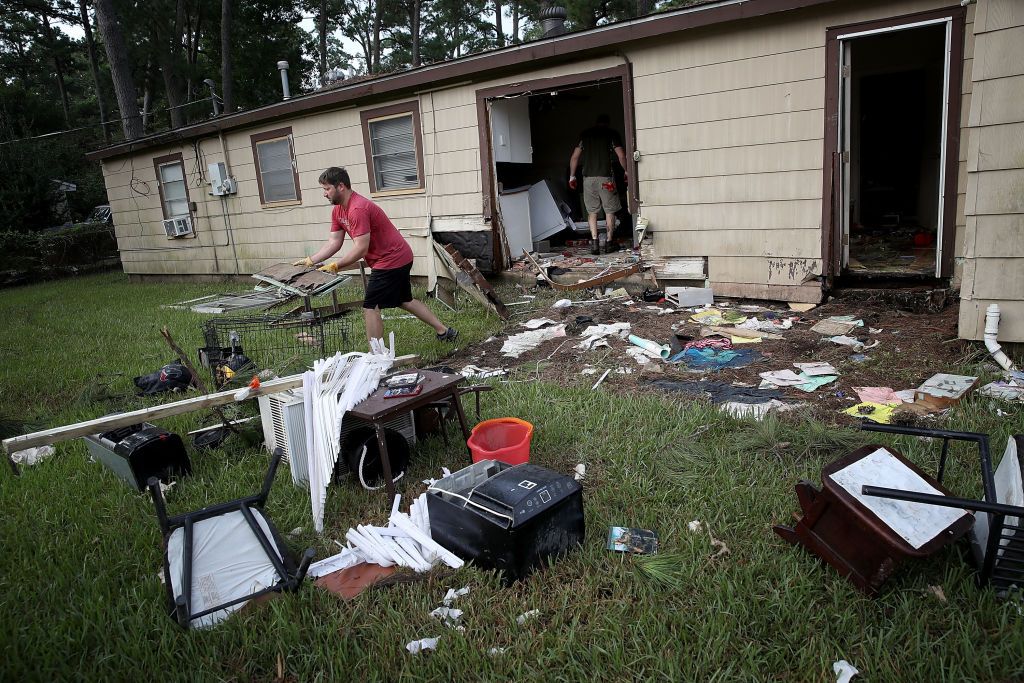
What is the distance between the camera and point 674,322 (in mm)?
6234

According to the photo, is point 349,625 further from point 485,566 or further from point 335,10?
point 335,10

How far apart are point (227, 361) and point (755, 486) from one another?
3.59 metres

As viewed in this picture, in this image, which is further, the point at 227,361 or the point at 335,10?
the point at 335,10

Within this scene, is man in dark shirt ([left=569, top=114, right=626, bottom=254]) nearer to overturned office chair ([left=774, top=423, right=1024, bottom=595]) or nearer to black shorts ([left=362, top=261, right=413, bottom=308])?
black shorts ([left=362, top=261, right=413, bottom=308])

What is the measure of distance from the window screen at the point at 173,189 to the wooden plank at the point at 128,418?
1084cm

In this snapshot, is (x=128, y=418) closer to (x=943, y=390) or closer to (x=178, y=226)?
(x=943, y=390)

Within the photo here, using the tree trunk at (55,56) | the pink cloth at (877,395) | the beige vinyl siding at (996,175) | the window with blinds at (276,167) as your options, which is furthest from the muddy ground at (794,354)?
the tree trunk at (55,56)

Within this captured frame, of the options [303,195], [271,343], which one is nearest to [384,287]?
[271,343]

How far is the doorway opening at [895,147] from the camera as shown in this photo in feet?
25.0

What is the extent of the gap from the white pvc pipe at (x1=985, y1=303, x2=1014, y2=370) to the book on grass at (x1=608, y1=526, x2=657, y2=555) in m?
3.26

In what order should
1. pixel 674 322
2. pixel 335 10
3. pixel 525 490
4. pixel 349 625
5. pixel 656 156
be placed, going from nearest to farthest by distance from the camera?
pixel 349 625 → pixel 525 490 → pixel 674 322 → pixel 656 156 → pixel 335 10

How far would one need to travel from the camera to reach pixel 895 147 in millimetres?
Result: 9469

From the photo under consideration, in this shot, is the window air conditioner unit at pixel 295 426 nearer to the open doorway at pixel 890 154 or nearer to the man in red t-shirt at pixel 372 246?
the man in red t-shirt at pixel 372 246

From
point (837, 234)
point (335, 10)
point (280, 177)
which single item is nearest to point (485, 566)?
point (837, 234)
